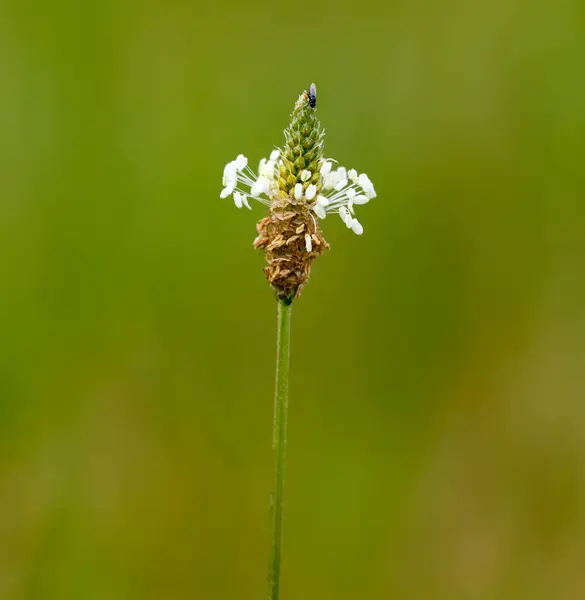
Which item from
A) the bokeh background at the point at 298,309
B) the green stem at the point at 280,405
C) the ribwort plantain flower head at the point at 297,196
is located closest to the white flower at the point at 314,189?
the ribwort plantain flower head at the point at 297,196

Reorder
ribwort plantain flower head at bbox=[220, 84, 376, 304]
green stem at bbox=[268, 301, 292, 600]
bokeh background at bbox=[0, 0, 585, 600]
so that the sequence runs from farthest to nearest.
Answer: bokeh background at bbox=[0, 0, 585, 600], ribwort plantain flower head at bbox=[220, 84, 376, 304], green stem at bbox=[268, 301, 292, 600]

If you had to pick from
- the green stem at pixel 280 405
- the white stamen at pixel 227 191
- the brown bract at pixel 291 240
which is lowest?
the green stem at pixel 280 405

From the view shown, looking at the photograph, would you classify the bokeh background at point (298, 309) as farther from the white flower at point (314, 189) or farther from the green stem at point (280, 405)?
the white flower at point (314, 189)

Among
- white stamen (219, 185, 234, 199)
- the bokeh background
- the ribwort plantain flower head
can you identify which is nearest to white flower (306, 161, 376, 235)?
the ribwort plantain flower head

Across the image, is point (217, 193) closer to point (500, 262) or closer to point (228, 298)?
point (228, 298)

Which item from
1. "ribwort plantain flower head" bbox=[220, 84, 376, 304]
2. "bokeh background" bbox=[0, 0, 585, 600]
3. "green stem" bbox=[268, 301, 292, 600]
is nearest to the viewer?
"green stem" bbox=[268, 301, 292, 600]

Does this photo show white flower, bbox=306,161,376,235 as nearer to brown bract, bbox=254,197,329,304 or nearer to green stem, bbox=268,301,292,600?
brown bract, bbox=254,197,329,304
